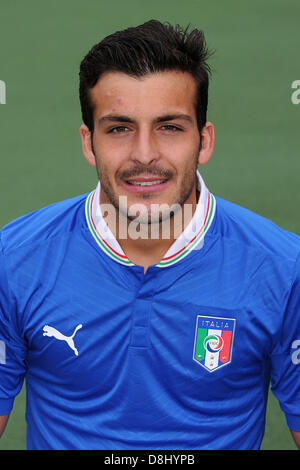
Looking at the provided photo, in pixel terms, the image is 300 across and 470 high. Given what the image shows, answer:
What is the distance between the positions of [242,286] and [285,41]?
7.27 feet

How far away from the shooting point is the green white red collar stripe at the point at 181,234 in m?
1.61

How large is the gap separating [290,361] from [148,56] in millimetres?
658

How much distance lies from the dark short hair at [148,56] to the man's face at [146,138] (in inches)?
0.7

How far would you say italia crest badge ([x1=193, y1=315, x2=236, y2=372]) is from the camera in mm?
1604

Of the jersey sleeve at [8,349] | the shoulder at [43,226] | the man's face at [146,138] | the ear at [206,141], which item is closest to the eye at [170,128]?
the man's face at [146,138]

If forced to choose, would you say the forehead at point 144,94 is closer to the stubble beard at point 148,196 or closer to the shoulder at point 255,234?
the stubble beard at point 148,196

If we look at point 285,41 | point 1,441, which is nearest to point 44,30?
point 285,41

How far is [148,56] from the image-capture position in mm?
1520

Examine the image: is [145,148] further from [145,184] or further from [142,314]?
[142,314]

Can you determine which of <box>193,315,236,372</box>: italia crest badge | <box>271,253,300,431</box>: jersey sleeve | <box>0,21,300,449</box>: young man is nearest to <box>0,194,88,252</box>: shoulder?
<box>0,21,300,449</box>: young man

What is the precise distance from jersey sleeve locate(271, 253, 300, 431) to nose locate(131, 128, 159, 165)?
0.36m

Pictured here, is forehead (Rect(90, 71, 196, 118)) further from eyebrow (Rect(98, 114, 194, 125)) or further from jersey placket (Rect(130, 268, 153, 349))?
jersey placket (Rect(130, 268, 153, 349))

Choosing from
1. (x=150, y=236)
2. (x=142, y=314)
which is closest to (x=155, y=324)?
(x=142, y=314)

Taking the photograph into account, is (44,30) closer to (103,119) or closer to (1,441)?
(1,441)
